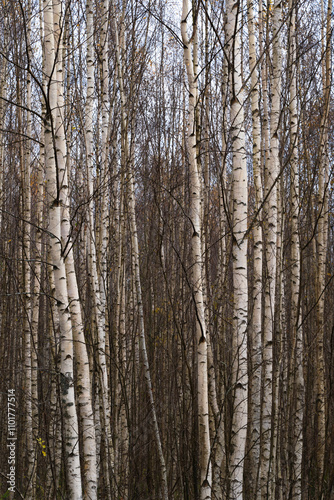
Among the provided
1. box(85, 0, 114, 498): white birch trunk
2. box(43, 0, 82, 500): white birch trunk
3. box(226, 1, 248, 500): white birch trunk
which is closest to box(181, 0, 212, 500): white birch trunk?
box(226, 1, 248, 500): white birch trunk

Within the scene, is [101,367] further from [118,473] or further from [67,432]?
[67,432]

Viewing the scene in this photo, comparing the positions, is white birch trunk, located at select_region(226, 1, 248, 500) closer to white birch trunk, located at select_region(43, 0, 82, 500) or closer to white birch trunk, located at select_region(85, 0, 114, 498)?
white birch trunk, located at select_region(43, 0, 82, 500)

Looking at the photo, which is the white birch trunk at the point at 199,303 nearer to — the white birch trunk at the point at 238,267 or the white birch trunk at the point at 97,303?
the white birch trunk at the point at 238,267

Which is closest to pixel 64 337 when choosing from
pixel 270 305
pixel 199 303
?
pixel 199 303

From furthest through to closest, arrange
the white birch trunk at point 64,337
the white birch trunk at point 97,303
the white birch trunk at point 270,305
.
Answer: the white birch trunk at point 97,303 → the white birch trunk at point 270,305 → the white birch trunk at point 64,337

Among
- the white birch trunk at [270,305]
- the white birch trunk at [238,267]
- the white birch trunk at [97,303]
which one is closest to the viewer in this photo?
the white birch trunk at [238,267]

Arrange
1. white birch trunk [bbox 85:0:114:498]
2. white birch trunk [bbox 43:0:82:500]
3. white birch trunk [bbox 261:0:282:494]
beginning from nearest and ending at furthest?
white birch trunk [bbox 43:0:82:500] < white birch trunk [bbox 261:0:282:494] < white birch trunk [bbox 85:0:114:498]

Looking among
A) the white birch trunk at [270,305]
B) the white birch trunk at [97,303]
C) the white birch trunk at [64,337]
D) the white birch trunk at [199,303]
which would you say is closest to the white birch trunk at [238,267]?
the white birch trunk at [199,303]

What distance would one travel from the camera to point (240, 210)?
3.63 meters

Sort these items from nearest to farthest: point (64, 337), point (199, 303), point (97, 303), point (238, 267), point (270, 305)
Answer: point (64, 337) < point (238, 267) < point (199, 303) < point (270, 305) < point (97, 303)

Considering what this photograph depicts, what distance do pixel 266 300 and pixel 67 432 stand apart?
2580 mm

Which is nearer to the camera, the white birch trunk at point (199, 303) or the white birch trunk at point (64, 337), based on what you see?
the white birch trunk at point (64, 337)

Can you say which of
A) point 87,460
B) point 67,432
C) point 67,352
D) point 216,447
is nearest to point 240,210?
point 67,352

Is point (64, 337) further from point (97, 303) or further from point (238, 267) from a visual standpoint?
point (97, 303)
